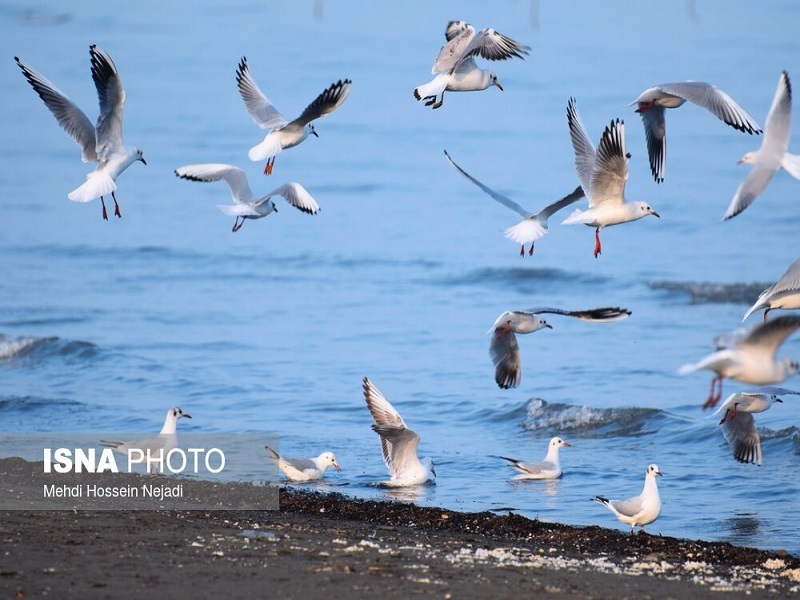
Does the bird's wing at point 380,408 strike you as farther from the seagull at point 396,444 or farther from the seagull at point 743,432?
the seagull at point 743,432

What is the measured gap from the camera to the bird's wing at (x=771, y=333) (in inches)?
276

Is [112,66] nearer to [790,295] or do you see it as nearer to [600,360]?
[790,295]

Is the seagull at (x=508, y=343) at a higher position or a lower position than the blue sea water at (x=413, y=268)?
lower

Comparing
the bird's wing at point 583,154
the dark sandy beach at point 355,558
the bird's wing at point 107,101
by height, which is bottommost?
the dark sandy beach at point 355,558

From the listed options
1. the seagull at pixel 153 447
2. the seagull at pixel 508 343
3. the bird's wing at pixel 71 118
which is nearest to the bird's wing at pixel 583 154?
the seagull at pixel 508 343

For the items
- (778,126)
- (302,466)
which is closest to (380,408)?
(302,466)

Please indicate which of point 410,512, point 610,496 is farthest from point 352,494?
point 610,496

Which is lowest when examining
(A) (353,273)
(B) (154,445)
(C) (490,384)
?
(B) (154,445)

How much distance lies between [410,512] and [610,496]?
207 cm

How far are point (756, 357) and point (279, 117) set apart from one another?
521cm

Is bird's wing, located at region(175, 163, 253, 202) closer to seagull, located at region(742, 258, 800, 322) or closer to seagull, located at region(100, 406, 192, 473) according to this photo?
seagull, located at region(100, 406, 192, 473)

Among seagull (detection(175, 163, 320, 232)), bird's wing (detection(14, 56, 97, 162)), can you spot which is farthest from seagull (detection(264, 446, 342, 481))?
bird's wing (detection(14, 56, 97, 162))

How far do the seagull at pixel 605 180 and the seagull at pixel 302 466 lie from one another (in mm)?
2744

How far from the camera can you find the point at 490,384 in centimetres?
1448
